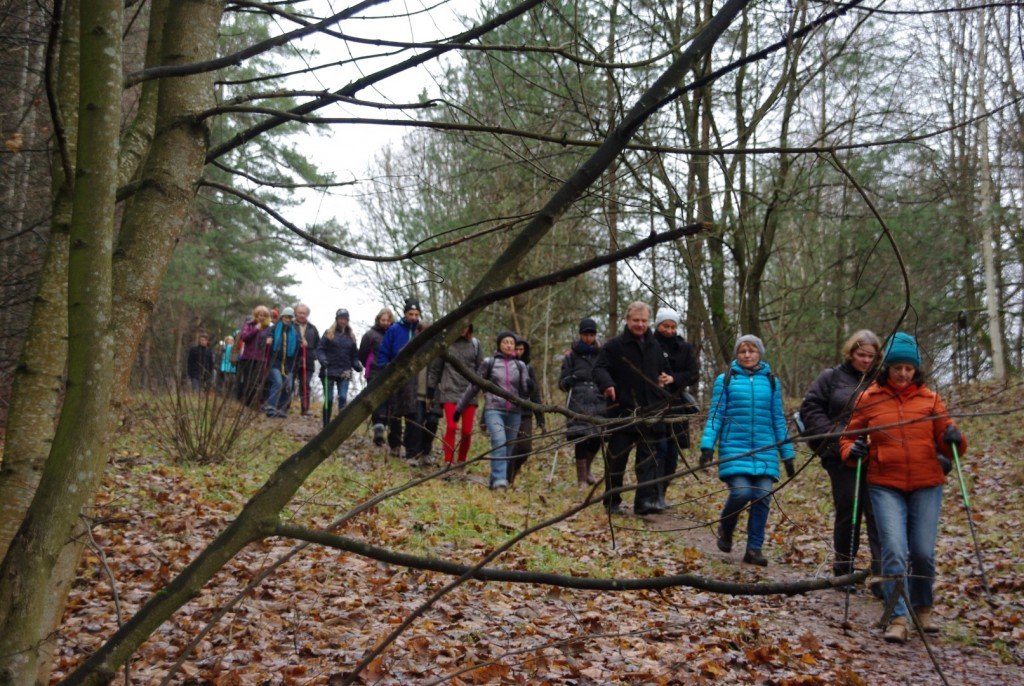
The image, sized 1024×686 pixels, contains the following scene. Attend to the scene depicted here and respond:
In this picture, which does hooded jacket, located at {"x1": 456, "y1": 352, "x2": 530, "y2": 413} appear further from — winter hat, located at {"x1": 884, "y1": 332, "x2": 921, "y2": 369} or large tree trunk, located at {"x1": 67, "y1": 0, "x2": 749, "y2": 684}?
large tree trunk, located at {"x1": 67, "y1": 0, "x2": 749, "y2": 684}

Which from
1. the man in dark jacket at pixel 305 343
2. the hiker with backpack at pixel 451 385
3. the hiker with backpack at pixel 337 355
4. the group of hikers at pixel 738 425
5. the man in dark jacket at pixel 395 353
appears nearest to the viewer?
the group of hikers at pixel 738 425

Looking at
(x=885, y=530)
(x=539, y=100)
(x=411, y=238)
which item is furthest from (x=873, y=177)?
(x=885, y=530)

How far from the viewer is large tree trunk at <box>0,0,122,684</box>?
1.82 meters

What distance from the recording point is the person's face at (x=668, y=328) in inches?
345

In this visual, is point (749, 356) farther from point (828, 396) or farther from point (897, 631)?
point (897, 631)

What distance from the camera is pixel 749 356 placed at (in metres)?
7.55

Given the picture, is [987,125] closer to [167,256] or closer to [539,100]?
[539,100]

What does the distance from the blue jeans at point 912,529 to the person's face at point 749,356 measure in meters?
2.00

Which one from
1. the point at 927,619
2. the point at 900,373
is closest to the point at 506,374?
the point at 900,373

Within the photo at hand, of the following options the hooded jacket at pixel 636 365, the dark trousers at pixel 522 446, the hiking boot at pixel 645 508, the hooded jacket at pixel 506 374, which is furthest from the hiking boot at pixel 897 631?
the hooded jacket at pixel 506 374

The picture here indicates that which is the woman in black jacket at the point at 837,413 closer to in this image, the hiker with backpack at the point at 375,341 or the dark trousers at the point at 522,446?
the dark trousers at the point at 522,446

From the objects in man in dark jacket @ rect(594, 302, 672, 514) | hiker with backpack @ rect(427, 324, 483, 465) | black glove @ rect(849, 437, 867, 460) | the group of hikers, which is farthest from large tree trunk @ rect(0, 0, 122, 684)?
hiker with backpack @ rect(427, 324, 483, 465)

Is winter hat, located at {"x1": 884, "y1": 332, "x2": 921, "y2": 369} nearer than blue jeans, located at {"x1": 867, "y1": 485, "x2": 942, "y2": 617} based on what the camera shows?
Yes

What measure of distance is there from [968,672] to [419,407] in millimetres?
7510
